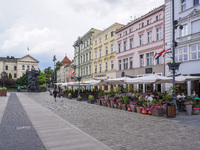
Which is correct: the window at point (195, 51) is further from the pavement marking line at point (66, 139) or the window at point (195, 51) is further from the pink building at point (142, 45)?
the pavement marking line at point (66, 139)

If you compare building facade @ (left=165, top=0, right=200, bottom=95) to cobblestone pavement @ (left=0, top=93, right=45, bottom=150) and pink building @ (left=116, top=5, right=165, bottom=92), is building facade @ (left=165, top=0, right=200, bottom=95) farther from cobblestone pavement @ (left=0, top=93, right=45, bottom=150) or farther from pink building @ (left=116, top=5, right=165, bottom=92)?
cobblestone pavement @ (left=0, top=93, right=45, bottom=150)

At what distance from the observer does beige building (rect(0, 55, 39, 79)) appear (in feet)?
335

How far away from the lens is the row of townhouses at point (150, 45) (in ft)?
67.0

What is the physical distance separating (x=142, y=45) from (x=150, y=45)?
170 centimetres

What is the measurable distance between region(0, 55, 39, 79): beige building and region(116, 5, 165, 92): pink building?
272 feet

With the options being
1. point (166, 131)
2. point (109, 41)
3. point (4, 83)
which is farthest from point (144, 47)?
point (4, 83)

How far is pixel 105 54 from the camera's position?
39156mm

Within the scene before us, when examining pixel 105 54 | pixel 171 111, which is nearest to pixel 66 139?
pixel 171 111

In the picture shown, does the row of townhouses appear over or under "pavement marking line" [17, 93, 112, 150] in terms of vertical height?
over

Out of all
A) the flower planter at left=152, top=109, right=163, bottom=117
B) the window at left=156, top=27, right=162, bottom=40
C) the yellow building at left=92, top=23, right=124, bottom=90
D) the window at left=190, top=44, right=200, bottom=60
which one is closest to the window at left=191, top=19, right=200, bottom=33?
the window at left=190, top=44, right=200, bottom=60

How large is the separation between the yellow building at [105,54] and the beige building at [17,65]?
71150 mm

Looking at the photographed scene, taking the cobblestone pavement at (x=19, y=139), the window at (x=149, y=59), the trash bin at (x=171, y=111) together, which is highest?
the window at (x=149, y=59)

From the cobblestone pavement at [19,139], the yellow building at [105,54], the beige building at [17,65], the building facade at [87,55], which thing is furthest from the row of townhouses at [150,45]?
the beige building at [17,65]

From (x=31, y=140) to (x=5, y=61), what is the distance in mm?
109374
